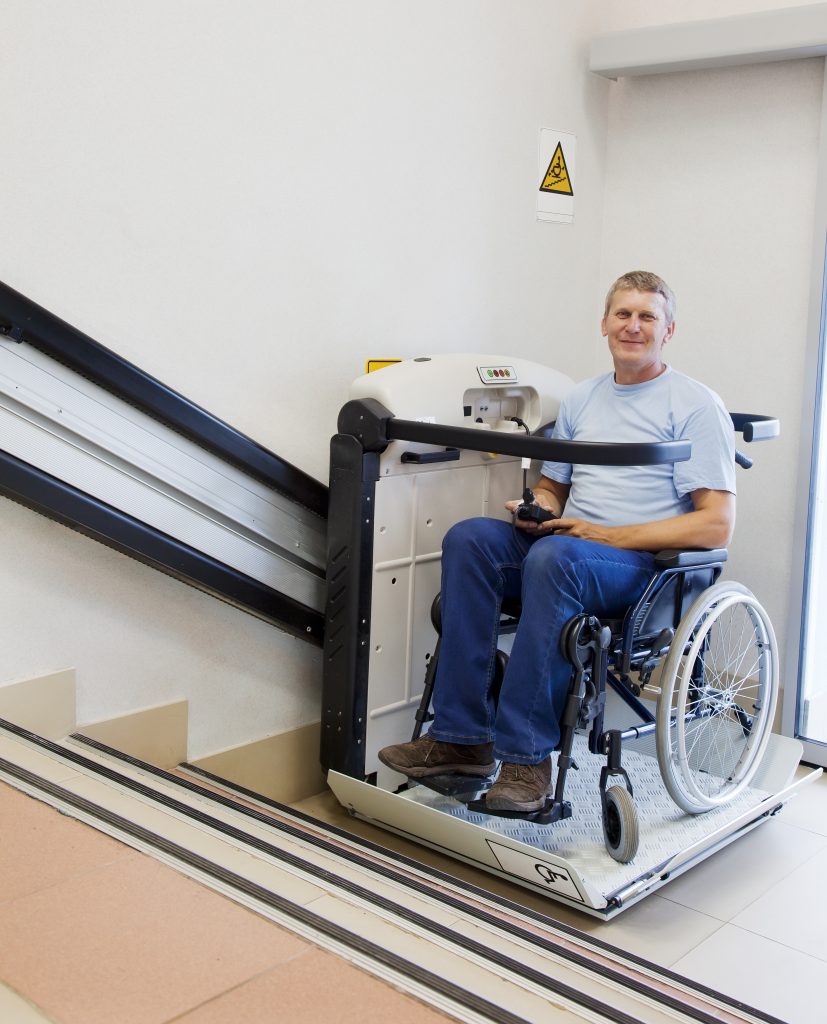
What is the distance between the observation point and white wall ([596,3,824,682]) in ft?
12.6

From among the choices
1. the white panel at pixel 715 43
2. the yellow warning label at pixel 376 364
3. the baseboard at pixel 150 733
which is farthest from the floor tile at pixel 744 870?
the white panel at pixel 715 43

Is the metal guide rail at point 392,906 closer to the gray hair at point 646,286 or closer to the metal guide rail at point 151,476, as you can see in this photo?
the metal guide rail at point 151,476

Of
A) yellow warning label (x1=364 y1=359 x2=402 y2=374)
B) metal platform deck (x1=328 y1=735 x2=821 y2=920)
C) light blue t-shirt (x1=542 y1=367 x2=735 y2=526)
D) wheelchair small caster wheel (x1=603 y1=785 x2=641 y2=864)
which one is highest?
yellow warning label (x1=364 y1=359 x2=402 y2=374)

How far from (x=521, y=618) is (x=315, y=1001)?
1433 millimetres

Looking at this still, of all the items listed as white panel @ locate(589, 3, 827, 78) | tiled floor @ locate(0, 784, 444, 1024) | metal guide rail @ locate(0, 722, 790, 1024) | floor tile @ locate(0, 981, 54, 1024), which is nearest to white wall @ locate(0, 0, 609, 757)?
white panel @ locate(589, 3, 827, 78)

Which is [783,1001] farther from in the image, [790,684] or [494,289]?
[494,289]

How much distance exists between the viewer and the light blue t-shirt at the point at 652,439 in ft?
9.89

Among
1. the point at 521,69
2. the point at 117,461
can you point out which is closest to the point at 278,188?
the point at 117,461

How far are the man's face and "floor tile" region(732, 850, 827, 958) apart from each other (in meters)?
1.48

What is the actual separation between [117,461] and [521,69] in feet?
6.90

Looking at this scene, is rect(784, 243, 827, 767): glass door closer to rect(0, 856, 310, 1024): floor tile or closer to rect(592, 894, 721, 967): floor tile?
rect(592, 894, 721, 967): floor tile

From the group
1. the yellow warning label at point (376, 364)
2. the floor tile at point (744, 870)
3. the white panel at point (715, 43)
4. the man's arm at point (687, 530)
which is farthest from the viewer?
the white panel at point (715, 43)

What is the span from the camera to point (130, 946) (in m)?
1.59

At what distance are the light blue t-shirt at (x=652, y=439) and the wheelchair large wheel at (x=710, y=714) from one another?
30 centimetres
